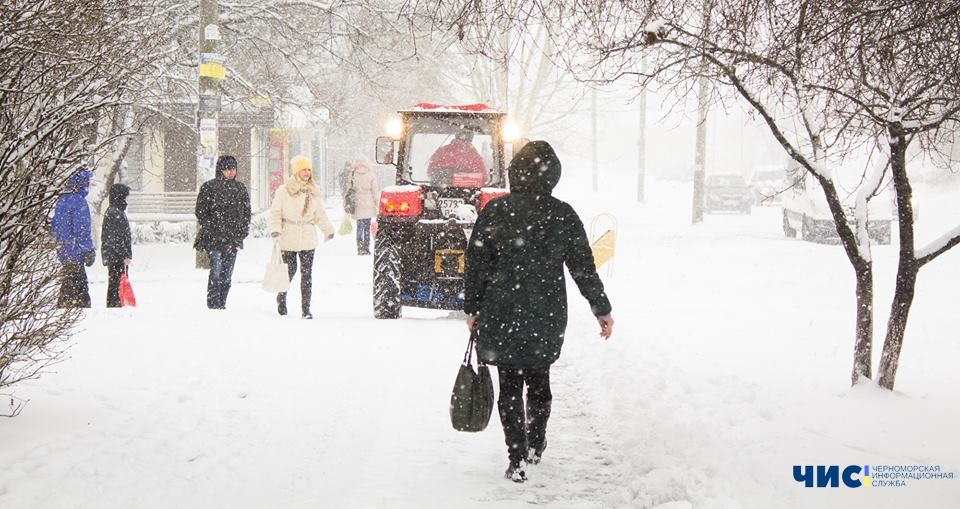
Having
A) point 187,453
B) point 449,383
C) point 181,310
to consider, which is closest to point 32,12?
point 187,453

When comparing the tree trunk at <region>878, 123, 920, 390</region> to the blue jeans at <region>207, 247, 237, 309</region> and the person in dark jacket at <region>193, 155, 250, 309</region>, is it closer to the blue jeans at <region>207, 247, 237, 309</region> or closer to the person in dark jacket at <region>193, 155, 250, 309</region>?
the person in dark jacket at <region>193, 155, 250, 309</region>

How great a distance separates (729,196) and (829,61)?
112 feet

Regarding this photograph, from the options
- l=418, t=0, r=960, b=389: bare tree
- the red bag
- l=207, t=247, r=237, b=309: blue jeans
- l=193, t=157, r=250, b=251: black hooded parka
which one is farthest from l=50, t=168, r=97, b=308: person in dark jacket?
l=418, t=0, r=960, b=389: bare tree

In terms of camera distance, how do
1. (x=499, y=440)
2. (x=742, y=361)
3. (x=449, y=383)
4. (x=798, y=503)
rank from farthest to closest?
(x=742, y=361), (x=449, y=383), (x=499, y=440), (x=798, y=503)

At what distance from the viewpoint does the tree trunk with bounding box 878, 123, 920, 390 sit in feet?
21.1

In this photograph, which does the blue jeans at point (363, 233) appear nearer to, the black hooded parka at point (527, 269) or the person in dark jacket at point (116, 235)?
the person in dark jacket at point (116, 235)

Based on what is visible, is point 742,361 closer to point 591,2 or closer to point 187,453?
point 591,2

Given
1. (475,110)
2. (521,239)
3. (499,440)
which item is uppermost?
(475,110)

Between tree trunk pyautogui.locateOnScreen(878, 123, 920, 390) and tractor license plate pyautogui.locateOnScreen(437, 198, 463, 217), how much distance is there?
4863 millimetres

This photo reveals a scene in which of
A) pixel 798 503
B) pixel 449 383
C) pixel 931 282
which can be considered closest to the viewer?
pixel 798 503

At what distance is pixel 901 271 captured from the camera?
655 cm

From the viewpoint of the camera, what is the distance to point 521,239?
16.5 ft

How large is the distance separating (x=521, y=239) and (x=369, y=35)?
13.4 metres

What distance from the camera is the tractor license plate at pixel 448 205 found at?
10.2 m
